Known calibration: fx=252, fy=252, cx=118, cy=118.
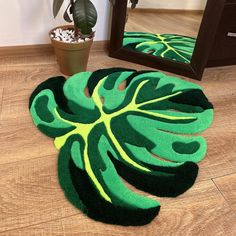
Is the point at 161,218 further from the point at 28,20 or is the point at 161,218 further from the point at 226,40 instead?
the point at 28,20

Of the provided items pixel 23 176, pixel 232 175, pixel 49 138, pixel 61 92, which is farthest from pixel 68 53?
pixel 232 175

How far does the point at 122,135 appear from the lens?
114cm

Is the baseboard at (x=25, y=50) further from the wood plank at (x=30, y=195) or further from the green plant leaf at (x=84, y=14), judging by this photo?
the wood plank at (x=30, y=195)

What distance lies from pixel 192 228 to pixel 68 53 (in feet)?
3.49

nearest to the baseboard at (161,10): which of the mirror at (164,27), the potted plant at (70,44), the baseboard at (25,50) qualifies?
the mirror at (164,27)

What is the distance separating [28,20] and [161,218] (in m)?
1.33

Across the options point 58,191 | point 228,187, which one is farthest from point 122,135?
point 228,187

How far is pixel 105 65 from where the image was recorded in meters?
1.65

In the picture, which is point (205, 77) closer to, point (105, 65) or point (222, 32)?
point (222, 32)

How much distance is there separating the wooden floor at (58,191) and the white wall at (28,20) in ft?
1.27

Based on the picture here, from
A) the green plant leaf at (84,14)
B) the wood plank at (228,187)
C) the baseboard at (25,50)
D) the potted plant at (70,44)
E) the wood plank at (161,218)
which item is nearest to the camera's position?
the wood plank at (161,218)

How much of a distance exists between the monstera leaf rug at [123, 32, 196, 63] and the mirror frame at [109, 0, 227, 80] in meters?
0.04

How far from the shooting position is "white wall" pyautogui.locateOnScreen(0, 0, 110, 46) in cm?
146

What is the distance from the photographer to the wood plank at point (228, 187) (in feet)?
3.11
